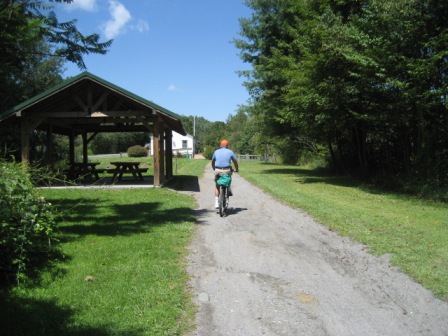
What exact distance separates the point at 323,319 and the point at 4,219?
4065 mm

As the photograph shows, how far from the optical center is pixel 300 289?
524 cm

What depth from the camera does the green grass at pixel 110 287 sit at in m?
4.10

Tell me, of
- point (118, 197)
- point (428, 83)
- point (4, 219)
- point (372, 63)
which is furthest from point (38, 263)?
point (428, 83)

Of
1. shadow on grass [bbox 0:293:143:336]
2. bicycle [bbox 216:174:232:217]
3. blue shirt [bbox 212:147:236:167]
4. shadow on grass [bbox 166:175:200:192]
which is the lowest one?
shadow on grass [bbox 0:293:143:336]

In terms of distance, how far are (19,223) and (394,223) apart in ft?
25.3

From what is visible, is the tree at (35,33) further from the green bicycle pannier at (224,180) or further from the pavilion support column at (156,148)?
the pavilion support column at (156,148)

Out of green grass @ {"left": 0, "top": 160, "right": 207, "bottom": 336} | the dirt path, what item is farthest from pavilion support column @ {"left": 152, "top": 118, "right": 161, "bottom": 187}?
the dirt path

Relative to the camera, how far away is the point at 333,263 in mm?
6418

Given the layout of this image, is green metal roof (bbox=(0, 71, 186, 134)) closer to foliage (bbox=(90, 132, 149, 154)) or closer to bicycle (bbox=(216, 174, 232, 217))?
bicycle (bbox=(216, 174, 232, 217))

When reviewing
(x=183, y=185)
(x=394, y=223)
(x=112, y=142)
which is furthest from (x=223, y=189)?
(x=112, y=142)

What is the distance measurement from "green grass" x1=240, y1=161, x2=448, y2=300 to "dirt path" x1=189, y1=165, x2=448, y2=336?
35 centimetres

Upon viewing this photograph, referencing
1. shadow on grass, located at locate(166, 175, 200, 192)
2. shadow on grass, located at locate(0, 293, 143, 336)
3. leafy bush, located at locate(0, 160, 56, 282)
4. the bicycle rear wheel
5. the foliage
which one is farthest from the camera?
the foliage

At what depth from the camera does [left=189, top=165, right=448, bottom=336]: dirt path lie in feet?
13.8

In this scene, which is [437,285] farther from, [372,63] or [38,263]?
[372,63]
